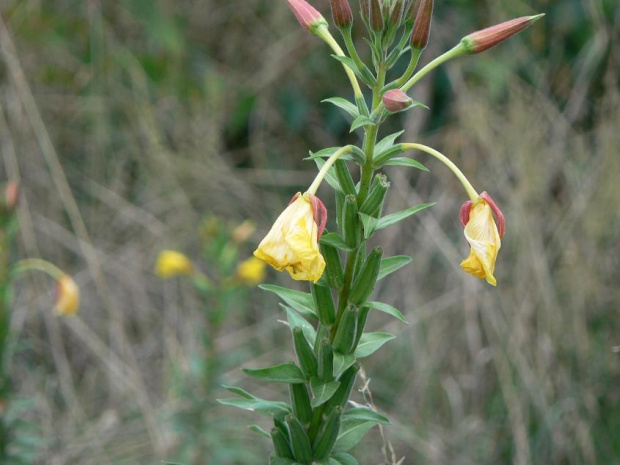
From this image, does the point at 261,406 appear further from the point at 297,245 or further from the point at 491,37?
the point at 491,37

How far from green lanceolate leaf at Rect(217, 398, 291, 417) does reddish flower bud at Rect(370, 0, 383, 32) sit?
0.72 meters

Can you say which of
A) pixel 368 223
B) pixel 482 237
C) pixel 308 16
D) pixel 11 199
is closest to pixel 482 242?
pixel 482 237

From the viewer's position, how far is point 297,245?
118cm

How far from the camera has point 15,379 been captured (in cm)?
399

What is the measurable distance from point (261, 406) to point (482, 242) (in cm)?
51

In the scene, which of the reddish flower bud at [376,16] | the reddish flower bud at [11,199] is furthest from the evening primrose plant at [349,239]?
the reddish flower bud at [11,199]

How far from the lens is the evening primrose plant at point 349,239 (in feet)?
4.15

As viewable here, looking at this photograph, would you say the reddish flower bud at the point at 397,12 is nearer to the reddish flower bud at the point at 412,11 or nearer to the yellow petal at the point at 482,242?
the reddish flower bud at the point at 412,11

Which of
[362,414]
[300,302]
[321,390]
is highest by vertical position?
[300,302]

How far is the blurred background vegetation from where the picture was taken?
342 cm

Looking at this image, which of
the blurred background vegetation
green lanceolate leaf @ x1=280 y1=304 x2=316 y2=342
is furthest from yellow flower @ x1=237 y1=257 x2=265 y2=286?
green lanceolate leaf @ x1=280 y1=304 x2=316 y2=342

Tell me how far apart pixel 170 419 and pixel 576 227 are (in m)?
2.19

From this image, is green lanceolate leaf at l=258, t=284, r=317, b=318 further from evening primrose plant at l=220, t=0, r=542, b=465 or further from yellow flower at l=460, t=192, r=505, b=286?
yellow flower at l=460, t=192, r=505, b=286

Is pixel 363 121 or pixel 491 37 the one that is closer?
pixel 363 121
